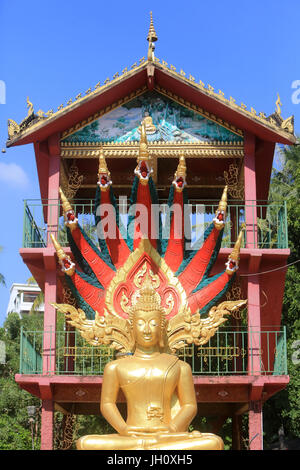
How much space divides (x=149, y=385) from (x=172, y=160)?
7699 mm

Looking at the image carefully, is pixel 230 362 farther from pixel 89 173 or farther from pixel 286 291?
pixel 89 173

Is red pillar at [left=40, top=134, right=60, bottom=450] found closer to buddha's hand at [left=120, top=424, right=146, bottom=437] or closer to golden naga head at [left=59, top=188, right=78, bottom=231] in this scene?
golden naga head at [left=59, top=188, right=78, bottom=231]

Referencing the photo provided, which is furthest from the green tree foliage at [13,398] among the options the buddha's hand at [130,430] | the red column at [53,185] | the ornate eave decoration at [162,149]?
the buddha's hand at [130,430]

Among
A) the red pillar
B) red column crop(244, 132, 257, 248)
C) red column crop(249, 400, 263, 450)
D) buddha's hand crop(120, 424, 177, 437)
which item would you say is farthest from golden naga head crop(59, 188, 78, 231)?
red column crop(249, 400, 263, 450)

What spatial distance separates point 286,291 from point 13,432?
29.1 ft

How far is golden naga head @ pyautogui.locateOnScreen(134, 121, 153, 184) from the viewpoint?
44.0 feet

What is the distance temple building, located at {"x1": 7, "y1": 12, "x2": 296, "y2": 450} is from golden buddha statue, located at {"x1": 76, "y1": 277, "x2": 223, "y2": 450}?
135 inches

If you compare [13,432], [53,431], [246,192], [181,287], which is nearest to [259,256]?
[246,192]

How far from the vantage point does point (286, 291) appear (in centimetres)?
2283

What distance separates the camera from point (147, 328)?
38.9ft

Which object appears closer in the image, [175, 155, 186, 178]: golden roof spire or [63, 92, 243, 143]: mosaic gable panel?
[175, 155, 186, 178]: golden roof spire

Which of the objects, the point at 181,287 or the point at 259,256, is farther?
the point at 259,256

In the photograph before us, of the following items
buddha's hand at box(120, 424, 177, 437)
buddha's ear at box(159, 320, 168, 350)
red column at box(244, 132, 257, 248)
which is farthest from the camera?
red column at box(244, 132, 257, 248)

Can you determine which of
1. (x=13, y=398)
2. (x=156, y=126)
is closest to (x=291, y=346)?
(x=156, y=126)
